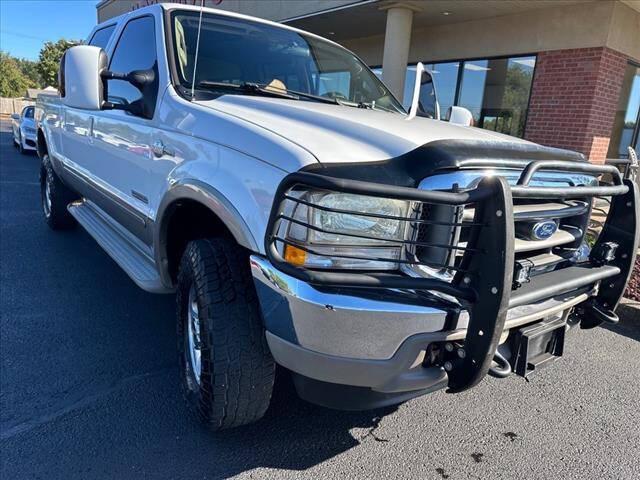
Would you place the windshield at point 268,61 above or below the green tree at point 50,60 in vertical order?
below

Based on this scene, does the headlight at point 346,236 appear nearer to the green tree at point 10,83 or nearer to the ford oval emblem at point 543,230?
the ford oval emblem at point 543,230

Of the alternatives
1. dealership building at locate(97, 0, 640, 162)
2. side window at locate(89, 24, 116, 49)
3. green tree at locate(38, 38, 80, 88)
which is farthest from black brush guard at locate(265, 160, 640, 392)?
green tree at locate(38, 38, 80, 88)

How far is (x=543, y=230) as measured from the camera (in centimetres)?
217

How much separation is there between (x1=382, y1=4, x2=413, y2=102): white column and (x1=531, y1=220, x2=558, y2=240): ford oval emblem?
746 cm

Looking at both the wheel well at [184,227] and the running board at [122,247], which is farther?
the running board at [122,247]

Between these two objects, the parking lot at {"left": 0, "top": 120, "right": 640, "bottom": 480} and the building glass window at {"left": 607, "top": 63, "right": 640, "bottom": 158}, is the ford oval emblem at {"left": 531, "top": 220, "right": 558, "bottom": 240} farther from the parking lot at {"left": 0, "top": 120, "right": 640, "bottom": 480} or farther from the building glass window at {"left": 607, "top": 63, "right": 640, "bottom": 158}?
the building glass window at {"left": 607, "top": 63, "right": 640, "bottom": 158}

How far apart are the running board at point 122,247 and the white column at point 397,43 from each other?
20.1ft

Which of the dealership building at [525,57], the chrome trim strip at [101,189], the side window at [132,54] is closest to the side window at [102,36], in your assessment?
the side window at [132,54]

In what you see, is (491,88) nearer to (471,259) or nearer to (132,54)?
(132,54)

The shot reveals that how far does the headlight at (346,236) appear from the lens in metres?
1.82

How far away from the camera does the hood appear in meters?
1.95

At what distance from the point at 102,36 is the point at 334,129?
3.43 metres

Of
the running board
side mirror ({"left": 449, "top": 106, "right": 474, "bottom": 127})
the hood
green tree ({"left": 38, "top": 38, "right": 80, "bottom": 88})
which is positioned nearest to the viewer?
the hood

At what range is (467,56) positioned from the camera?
9375 millimetres
